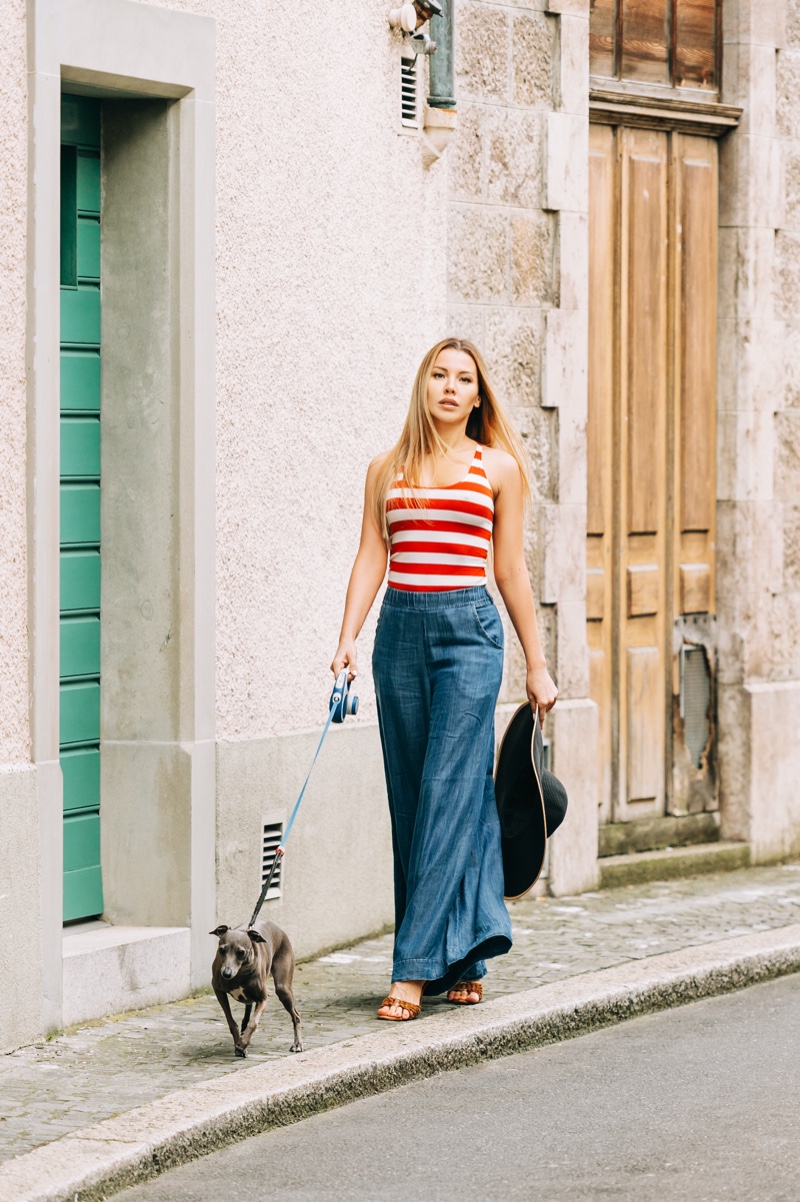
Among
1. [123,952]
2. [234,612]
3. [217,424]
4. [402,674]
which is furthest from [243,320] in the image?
[123,952]

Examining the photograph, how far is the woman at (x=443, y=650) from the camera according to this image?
673cm

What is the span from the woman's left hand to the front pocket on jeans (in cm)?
14

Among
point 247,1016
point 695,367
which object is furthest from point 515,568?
point 695,367

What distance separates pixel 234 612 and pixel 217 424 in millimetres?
642

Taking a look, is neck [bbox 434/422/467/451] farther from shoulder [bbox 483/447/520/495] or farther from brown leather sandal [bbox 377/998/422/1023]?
brown leather sandal [bbox 377/998/422/1023]

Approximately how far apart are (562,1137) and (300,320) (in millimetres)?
3280

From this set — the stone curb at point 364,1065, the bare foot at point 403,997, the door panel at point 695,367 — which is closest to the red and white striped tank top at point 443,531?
the bare foot at point 403,997

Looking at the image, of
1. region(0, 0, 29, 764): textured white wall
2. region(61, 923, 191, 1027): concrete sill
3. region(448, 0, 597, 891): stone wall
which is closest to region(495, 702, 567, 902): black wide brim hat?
region(61, 923, 191, 1027): concrete sill

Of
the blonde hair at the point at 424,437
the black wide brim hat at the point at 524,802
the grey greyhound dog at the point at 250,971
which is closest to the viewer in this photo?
the grey greyhound dog at the point at 250,971

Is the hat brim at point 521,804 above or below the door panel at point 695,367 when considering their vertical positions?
below

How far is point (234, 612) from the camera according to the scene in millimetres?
7449

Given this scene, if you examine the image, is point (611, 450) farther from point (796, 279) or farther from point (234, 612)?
point (234, 612)

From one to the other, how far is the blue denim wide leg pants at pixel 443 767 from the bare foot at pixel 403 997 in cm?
3

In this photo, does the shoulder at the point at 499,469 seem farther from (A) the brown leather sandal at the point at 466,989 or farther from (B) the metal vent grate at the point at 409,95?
(B) the metal vent grate at the point at 409,95
